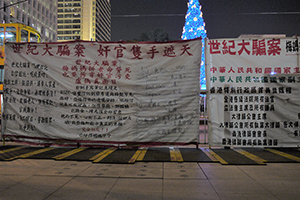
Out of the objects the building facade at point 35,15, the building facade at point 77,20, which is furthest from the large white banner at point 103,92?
the building facade at point 77,20

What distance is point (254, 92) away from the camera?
6.30 meters

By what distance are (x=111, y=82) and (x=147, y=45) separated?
1.56 m

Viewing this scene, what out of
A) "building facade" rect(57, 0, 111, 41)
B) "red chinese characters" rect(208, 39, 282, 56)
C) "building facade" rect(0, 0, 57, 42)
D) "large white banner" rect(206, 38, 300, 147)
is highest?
"building facade" rect(57, 0, 111, 41)

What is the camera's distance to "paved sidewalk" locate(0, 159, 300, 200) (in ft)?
11.1

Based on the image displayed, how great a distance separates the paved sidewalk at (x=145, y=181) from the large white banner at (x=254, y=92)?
130 centimetres

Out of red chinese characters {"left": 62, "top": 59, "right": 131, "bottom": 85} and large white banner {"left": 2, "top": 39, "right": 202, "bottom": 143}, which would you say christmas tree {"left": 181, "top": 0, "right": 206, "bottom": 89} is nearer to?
large white banner {"left": 2, "top": 39, "right": 202, "bottom": 143}

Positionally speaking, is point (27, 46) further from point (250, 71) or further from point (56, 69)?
point (250, 71)

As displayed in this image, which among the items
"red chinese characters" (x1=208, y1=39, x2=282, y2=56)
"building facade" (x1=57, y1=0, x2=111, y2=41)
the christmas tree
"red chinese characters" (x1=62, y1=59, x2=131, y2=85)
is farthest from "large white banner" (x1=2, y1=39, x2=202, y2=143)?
"building facade" (x1=57, y1=0, x2=111, y2=41)

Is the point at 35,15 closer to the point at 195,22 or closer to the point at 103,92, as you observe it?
the point at 195,22

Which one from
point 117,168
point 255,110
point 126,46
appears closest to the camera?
point 117,168

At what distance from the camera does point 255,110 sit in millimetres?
6262

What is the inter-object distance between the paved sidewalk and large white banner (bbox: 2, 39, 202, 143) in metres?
1.45

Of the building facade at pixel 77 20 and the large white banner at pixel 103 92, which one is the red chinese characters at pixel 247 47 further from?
the building facade at pixel 77 20

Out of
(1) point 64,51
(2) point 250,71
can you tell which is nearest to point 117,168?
(1) point 64,51
